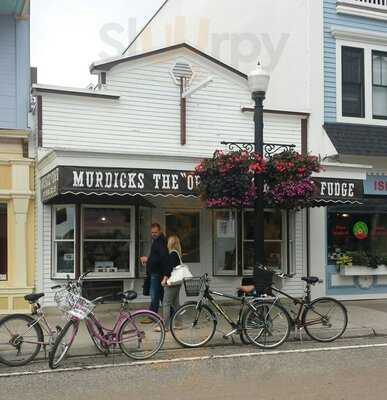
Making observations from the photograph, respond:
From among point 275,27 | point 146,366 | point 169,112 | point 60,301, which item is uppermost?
point 275,27

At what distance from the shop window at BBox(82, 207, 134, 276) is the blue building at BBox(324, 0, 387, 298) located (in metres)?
4.74

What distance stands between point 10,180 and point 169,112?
3.56m

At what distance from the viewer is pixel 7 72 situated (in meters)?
12.3

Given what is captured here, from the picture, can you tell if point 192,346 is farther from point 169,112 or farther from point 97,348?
point 169,112

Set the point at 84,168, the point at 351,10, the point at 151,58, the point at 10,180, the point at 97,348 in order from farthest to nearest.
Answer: the point at 351,10 < the point at 151,58 < the point at 10,180 < the point at 84,168 < the point at 97,348

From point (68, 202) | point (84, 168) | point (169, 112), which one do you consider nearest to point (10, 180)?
point (68, 202)

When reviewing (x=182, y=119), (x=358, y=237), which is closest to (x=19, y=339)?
(x=182, y=119)

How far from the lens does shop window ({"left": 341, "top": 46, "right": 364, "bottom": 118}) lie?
14.7 metres

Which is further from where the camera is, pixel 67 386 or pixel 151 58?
pixel 151 58

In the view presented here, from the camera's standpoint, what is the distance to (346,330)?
33.9 feet

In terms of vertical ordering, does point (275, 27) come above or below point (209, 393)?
above

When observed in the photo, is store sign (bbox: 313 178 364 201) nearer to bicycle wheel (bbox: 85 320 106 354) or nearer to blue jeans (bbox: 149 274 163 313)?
blue jeans (bbox: 149 274 163 313)

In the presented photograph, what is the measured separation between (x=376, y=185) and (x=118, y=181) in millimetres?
6864

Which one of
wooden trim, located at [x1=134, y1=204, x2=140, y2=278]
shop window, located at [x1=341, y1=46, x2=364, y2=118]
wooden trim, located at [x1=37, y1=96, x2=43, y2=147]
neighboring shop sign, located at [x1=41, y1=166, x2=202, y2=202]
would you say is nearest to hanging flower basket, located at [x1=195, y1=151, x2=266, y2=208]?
neighboring shop sign, located at [x1=41, y1=166, x2=202, y2=202]
